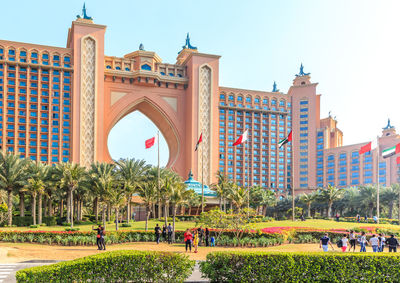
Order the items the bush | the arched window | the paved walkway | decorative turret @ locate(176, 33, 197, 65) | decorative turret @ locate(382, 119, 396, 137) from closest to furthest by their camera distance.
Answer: the bush < the paved walkway < the arched window < decorative turret @ locate(176, 33, 197, 65) < decorative turret @ locate(382, 119, 396, 137)

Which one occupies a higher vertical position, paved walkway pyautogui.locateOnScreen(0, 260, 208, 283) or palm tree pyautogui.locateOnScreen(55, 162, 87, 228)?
palm tree pyautogui.locateOnScreen(55, 162, 87, 228)

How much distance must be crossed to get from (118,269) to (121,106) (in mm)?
83616

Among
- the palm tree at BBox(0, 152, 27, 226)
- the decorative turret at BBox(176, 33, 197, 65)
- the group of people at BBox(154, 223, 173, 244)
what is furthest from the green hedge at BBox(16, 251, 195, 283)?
the decorative turret at BBox(176, 33, 197, 65)

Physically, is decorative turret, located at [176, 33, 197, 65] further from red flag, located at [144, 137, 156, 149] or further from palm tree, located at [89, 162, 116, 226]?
red flag, located at [144, 137, 156, 149]

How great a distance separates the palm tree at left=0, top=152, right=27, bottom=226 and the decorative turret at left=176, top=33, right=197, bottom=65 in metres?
69.0

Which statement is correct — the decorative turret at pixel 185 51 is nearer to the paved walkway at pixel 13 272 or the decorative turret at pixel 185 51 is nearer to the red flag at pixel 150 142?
the red flag at pixel 150 142

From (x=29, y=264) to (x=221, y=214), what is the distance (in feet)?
55.2

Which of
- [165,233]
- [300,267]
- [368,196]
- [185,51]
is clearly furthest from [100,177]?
[185,51]

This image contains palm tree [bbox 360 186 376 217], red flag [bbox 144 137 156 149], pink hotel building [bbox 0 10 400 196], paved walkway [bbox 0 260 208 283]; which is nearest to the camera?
paved walkway [bbox 0 260 208 283]

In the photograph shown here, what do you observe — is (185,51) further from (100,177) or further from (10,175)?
(10,175)

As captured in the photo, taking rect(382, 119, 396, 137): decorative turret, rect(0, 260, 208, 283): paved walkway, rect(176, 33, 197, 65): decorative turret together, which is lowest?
rect(0, 260, 208, 283): paved walkway

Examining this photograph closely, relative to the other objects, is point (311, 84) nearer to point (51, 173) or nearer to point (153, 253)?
point (51, 173)

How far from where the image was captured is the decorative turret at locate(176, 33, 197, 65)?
113731mm

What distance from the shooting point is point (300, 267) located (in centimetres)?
1595
